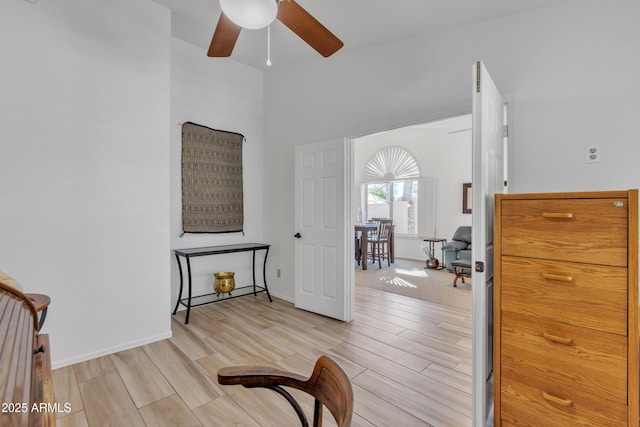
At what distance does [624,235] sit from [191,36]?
3.98 m

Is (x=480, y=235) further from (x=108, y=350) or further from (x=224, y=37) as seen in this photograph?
(x=108, y=350)

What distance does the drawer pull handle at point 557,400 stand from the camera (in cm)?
136

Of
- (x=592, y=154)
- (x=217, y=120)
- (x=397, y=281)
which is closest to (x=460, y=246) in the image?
(x=397, y=281)

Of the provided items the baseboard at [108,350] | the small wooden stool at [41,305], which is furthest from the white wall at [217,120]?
the small wooden stool at [41,305]

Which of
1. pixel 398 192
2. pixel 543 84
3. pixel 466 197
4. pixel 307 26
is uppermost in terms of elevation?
pixel 307 26

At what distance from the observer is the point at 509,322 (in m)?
1.52

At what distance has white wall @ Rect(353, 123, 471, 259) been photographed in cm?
650

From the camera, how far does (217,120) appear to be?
150 inches

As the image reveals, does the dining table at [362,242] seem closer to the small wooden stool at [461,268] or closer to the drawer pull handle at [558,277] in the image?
the small wooden stool at [461,268]

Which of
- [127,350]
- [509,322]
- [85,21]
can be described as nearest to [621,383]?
[509,322]

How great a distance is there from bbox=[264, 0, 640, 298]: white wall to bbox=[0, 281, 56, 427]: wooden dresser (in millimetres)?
2640

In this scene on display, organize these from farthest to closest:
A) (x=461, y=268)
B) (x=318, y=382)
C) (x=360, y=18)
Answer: (x=461, y=268)
(x=360, y=18)
(x=318, y=382)

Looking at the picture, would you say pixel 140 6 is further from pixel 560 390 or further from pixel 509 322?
pixel 560 390

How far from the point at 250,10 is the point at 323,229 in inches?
90.8
